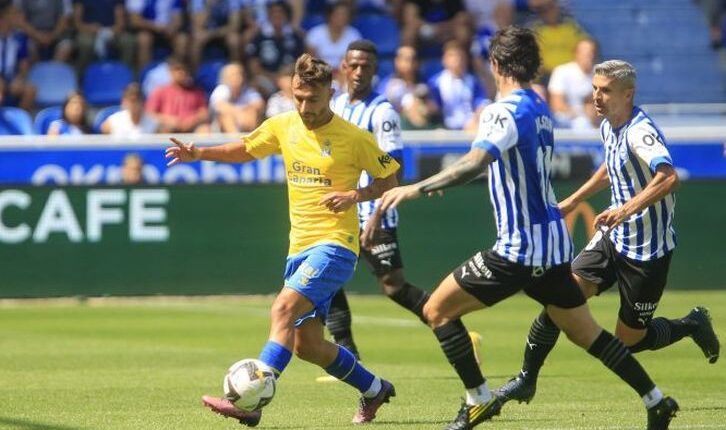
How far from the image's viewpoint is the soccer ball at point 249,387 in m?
8.78

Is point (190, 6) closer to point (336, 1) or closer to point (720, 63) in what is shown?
point (336, 1)

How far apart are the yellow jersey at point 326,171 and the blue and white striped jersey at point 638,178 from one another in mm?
1558

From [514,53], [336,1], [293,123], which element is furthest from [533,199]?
[336,1]

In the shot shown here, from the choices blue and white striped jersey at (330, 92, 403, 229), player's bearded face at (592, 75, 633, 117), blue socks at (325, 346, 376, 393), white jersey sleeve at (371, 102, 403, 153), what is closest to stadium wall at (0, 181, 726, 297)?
blue and white striped jersey at (330, 92, 403, 229)

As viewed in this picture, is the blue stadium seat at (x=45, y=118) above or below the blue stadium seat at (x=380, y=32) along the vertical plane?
below

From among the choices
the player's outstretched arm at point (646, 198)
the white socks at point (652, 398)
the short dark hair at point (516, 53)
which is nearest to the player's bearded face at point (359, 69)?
the player's outstretched arm at point (646, 198)

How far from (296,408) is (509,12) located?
588 inches

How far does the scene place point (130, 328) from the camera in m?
16.1

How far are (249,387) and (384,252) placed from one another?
350 centimetres

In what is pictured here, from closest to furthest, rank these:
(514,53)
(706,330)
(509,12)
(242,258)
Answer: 1. (514,53)
2. (706,330)
3. (242,258)
4. (509,12)

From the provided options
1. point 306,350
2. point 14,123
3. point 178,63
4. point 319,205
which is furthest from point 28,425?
point 178,63

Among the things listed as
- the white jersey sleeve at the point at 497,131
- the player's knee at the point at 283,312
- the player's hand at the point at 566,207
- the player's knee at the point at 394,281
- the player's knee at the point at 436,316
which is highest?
the white jersey sleeve at the point at 497,131

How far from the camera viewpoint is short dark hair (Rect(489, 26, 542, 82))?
28.6 feet

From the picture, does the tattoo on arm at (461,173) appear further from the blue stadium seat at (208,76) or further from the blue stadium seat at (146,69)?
the blue stadium seat at (208,76)
